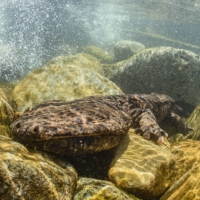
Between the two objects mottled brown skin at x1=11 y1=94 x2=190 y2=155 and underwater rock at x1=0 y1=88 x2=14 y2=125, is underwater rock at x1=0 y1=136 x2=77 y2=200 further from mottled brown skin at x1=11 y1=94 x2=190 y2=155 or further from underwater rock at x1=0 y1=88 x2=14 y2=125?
underwater rock at x1=0 y1=88 x2=14 y2=125

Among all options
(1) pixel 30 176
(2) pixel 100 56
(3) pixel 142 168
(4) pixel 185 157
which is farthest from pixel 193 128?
(2) pixel 100 56

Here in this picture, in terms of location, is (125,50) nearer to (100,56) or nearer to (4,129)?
(100,56)

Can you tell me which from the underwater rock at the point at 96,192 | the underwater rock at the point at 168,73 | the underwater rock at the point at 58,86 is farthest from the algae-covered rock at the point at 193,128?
the underwater rock at the point at 96,192

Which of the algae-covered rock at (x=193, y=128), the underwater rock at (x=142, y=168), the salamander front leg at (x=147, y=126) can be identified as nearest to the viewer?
the underwater rock at (x=142, y=168)

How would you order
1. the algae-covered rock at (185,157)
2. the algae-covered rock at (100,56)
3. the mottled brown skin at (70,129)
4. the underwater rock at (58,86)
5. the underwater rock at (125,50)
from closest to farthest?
the mottled brown skin at (70,129) < the algae-covered rock at (185,157) < the underwater rock at (58,86) < the algae-covered rock at (100,56) < the underwater rock at (125,50)

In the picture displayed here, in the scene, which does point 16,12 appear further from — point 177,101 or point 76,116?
point 76,116

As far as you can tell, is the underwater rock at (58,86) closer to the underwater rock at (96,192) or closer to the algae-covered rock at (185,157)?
the algae-covered rock at (185,157)
